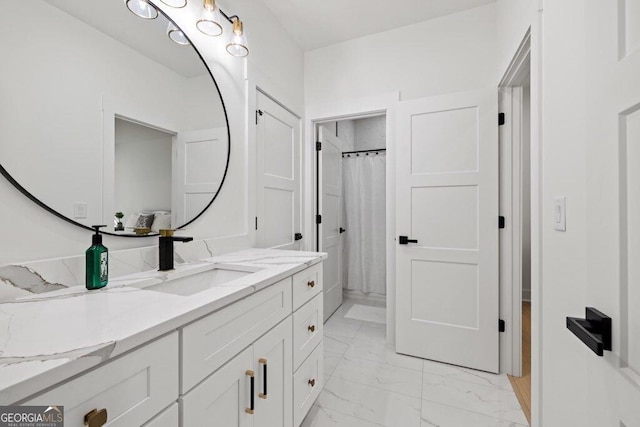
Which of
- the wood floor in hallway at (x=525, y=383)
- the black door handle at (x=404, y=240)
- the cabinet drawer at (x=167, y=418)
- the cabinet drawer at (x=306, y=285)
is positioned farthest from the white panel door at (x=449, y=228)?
the cabinet drawer at (x=167, y=418)

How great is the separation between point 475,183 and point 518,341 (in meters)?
1.17

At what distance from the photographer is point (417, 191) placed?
7.12 feet

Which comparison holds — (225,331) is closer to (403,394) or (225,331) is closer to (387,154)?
(403,394)

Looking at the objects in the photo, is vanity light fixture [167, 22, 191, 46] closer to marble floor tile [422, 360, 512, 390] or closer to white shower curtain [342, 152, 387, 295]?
white shower curtain [342, 152, 387, 295]

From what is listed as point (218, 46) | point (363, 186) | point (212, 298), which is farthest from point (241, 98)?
point (363, 186)

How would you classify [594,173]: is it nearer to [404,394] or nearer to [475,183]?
[475,183]

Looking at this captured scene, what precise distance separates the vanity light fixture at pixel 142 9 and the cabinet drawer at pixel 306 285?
52.9 inches

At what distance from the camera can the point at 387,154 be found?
2.32 meters

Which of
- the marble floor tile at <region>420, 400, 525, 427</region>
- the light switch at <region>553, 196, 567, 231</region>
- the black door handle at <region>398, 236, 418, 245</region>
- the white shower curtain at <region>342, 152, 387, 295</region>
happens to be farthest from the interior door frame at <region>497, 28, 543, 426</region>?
the white shower curtain at <region>342, 152, 387, 295</region>

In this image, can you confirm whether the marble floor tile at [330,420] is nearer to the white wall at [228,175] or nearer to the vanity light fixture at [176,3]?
the white wall at [228,175]

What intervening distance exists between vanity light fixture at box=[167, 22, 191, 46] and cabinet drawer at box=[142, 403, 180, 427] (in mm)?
1529

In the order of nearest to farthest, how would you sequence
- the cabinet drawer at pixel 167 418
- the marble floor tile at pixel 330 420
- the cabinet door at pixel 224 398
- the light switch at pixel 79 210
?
the cabinet drawer at pixel 167 418 → the cabinet door at pixel 224 398 → the light switch at pixel 79 210 → the marble floor tile at pixel 330 420

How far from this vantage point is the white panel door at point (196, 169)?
4.45 ft

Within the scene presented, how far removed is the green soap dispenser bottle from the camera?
2.92ft
